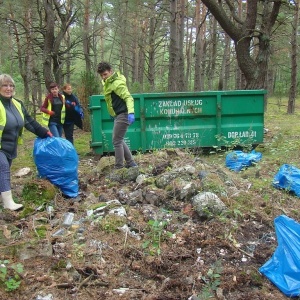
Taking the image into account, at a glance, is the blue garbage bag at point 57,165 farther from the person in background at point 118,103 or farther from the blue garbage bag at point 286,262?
the blue garbage bag at point 286,262

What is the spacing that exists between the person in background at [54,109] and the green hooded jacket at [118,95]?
1864 millimetres

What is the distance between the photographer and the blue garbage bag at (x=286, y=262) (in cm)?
280

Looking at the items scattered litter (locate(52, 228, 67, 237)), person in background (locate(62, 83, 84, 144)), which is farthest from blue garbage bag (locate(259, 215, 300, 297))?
person in background (locate(62, 83, 84, 144))

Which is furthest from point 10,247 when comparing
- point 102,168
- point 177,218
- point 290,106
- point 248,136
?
point 290,106

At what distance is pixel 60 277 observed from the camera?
9.37ft

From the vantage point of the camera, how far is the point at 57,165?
185 inches

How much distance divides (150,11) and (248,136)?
12.1m

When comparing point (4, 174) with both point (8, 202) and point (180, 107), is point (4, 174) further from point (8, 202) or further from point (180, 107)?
point (180, 107)

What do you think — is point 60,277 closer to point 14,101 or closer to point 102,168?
point 14,101

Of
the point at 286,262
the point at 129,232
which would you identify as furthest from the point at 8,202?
the point at 286,262

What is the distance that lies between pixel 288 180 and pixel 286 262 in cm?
230

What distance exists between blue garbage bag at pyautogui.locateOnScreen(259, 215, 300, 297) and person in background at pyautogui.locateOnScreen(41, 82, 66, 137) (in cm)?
507

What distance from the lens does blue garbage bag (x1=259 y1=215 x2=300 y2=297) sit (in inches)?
110

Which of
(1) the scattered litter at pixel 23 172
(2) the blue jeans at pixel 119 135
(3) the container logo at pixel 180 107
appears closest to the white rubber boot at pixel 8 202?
(2) the blue jeans at pixel 119 135
